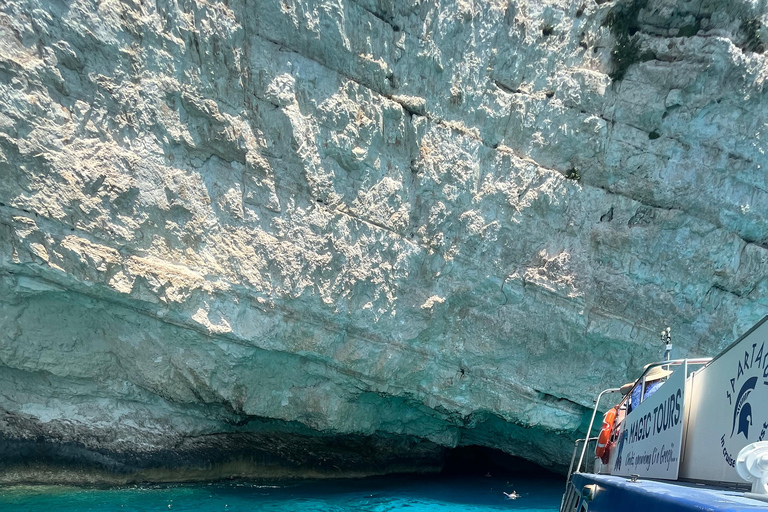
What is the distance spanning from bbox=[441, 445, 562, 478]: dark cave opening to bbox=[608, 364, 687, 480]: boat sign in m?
11.2

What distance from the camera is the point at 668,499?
89.0 inches

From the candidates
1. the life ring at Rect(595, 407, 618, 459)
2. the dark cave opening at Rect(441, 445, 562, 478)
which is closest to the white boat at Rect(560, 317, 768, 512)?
the life ring at Rect(595, 407, 618, 459)

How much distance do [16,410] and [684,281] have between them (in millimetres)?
14761

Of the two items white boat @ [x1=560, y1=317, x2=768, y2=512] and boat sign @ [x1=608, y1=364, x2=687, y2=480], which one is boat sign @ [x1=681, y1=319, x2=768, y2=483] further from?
boat sign @ [x1=608, y1=364, x2=687, y2=480]

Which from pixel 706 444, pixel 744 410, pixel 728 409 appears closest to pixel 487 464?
pixel 706 444

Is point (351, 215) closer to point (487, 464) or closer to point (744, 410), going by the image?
point (744, 410)

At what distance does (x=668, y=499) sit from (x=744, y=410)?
1.07 meters

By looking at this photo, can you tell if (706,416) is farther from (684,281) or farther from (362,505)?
(684,281)

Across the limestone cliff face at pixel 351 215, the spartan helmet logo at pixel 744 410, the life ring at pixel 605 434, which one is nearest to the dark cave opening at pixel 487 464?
the limestone cliff face at pixel 351 215

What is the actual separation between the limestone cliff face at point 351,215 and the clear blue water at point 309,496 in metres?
0.78

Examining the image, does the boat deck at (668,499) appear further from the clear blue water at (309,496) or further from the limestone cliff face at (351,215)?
the clear blue water at (309,496)

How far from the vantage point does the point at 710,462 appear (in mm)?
3271

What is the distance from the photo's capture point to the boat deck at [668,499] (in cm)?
Result: 187

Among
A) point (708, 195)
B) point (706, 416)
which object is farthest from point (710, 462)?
point (708, 195)
